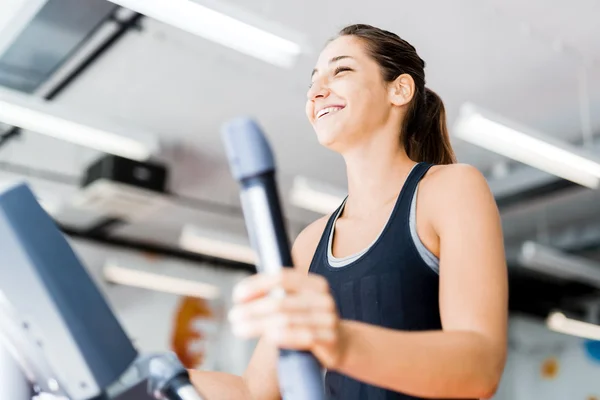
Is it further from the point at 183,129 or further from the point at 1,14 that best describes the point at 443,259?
the point at 183,129

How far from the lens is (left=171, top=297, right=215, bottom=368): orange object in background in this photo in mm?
8039

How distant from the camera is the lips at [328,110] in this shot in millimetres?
1037

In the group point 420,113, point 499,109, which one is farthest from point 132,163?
point 420,113

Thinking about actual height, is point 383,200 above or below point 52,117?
below

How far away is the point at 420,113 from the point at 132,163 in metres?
4.60

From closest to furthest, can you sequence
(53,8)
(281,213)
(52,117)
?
(281,213), (53,8), (52,117)

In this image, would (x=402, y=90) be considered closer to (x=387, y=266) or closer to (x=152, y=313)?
(x=387, y=266)

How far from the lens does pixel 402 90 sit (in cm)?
113

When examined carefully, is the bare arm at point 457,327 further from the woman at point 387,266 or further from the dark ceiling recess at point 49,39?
the dark ceiling recess at point 49,39

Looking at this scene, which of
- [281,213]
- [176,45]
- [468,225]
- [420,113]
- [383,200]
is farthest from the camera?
[176,45]

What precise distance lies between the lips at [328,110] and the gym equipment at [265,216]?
50 cm

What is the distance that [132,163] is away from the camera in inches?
219

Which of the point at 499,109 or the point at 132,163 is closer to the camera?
the point at 499,109

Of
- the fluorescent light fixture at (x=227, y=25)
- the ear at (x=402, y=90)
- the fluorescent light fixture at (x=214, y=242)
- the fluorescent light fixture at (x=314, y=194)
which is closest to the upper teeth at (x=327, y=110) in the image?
the ear at (x=402, y=90)
